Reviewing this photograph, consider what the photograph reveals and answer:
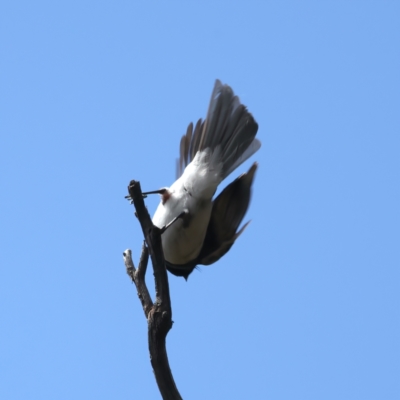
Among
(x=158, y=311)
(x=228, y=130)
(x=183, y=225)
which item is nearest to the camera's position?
(x=158, y=311)

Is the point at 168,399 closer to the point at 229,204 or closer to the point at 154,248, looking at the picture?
the point at 154,248

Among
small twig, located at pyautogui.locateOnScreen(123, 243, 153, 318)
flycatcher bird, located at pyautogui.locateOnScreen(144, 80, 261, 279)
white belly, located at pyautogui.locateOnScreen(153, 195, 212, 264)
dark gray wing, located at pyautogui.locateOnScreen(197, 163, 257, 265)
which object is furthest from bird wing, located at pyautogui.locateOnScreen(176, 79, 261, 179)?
small twig, located at pyautogui.locateOnScreen(123, 243, 153, 318)

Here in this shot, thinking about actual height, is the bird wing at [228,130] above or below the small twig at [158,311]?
above

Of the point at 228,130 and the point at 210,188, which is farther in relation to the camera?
the point at 228,130

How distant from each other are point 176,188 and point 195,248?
17.0 inches

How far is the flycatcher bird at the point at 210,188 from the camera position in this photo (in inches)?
189

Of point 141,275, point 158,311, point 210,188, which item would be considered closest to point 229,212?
point 210,188

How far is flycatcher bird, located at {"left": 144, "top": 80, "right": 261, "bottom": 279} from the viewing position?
15.7 feet

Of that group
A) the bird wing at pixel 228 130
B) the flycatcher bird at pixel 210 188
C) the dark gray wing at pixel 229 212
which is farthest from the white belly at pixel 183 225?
the bird wing at pixel 228 130

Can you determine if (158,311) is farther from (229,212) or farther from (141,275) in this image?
(229,212)

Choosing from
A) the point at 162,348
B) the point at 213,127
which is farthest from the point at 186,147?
the point at 162,348

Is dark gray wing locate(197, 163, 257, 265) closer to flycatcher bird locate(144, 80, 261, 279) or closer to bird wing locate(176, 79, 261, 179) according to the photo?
flycatcher bird locate(144, 80, 261, 279)

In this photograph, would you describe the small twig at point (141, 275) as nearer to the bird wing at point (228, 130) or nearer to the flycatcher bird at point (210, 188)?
the flycatcher bird at point (210, 188)

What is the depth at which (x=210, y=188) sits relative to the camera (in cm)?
484
